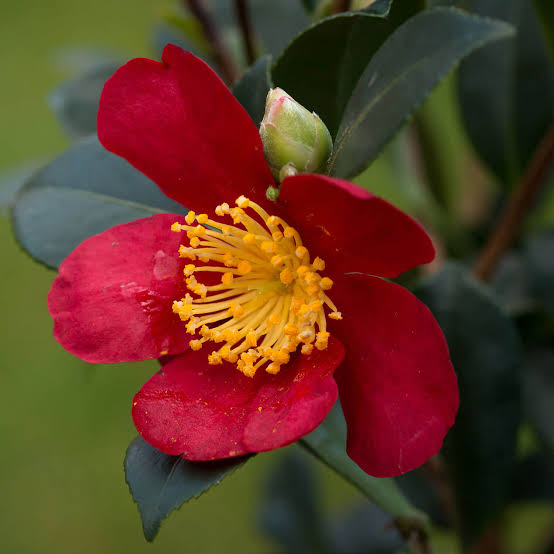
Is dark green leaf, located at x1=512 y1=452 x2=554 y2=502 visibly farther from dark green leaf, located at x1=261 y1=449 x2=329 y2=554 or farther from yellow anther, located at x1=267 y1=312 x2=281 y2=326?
yellow anther, located at x1=267 y1=312 x2=281 y2=326

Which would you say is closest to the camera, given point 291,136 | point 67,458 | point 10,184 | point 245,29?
point 291,136

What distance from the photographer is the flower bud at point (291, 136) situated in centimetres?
52

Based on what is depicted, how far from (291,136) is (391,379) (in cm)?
19

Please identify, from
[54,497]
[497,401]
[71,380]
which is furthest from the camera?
[71,380]

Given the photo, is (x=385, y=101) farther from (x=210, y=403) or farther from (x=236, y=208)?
(x=210, y=403)

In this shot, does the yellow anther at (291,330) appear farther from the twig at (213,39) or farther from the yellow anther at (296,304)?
the twig at (213,39)

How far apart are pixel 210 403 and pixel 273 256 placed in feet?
0.45

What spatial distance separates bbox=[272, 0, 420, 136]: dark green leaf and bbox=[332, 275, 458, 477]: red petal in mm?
169

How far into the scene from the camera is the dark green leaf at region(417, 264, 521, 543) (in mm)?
820

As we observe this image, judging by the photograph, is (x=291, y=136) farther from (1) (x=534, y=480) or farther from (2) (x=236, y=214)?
(1) (x=534, y=480)

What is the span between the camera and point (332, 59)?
2.07 ft

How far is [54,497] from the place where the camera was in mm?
2150

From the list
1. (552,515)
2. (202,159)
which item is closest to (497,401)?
(202,159)

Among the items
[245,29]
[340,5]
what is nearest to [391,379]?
[340,5]
